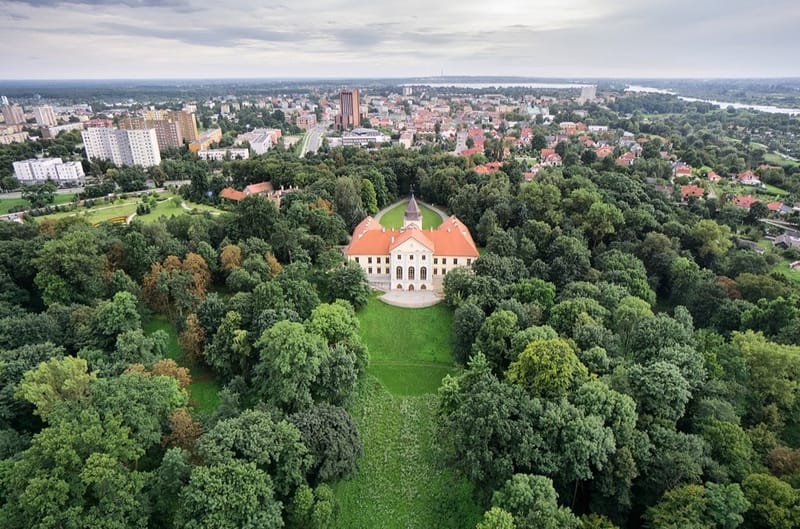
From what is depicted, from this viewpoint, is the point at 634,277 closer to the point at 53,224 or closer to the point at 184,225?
the point at 184,225

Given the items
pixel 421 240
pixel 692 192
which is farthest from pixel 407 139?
pixel 421 240

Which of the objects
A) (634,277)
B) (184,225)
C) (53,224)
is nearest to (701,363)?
(634,277)

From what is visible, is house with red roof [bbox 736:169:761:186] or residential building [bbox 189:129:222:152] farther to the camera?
residential building [bbox 189:129:222:152]

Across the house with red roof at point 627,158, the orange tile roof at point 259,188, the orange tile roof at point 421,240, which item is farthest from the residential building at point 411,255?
the house with red roof at point 627,158

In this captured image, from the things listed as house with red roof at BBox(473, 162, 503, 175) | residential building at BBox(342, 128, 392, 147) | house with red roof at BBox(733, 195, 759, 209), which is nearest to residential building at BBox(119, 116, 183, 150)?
residential building at BBox(342, 128, 392, 147)

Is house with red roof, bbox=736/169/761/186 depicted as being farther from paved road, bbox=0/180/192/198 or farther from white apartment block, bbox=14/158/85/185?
white apartment block, bbox=14/158/85/185

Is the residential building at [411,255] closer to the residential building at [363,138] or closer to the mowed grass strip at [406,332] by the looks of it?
the mowed grass strip at [406,332]
